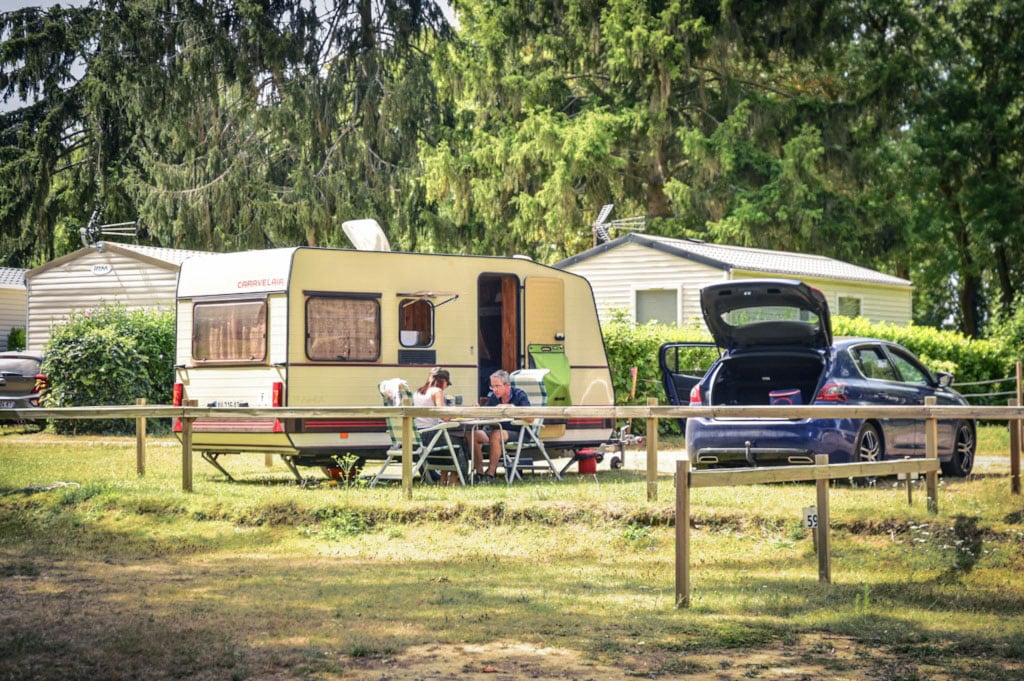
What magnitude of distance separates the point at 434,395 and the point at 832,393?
4027 mm

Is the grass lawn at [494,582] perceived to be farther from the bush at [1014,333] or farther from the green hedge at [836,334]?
the bush at [1014,333]

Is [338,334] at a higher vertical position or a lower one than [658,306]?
lower

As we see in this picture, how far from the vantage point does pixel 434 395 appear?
1439 centimetres

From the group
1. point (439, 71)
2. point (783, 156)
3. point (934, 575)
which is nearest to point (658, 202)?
point (783, 156)

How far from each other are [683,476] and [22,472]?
33.0 ft

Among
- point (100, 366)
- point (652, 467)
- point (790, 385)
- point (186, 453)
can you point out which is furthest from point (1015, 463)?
point (100, 366)

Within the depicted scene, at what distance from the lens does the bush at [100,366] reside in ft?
74.7

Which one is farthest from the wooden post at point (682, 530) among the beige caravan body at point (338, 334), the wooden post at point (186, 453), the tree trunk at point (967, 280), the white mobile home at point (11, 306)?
the tree trunk at point (967, 280)

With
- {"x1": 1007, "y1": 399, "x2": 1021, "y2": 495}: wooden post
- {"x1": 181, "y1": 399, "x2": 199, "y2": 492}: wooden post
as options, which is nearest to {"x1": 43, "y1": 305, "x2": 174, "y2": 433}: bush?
{"x1": 181, "y1": 399, "x2": 199, "y2": 492}: wooden post

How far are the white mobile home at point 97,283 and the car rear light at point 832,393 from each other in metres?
17.2

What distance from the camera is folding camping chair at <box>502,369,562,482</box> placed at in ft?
48.3

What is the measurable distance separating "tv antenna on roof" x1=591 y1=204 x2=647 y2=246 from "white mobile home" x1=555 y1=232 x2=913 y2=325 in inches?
189

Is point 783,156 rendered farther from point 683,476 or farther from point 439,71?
point 683,476

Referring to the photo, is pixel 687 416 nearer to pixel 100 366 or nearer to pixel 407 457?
pixel 407 457
